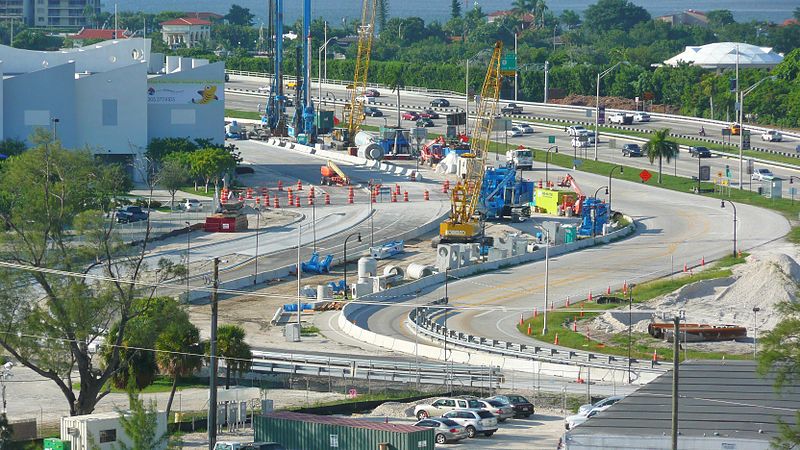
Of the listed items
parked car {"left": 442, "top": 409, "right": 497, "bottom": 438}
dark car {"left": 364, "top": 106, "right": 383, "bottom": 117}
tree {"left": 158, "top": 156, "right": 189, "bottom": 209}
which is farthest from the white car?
parked car {"left": 442, "top": 409, "right": 497, "bottom": 438}

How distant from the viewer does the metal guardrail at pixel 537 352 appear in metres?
68.2

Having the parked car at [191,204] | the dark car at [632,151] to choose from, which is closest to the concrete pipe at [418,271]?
the parked car at [191,204]

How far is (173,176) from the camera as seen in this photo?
11269 cm

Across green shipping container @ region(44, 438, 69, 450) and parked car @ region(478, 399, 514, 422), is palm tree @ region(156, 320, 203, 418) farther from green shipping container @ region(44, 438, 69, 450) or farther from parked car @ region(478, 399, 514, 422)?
parked car @ region(478, 399, 514, 422)

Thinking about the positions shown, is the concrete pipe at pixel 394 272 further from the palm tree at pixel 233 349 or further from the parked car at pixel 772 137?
the parked car at pixel 772 137

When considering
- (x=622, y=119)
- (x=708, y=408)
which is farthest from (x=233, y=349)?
(x=622, y=119)

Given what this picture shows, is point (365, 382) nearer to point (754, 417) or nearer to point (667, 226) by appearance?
point (754, 417)

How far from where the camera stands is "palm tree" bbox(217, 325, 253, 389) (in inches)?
2267

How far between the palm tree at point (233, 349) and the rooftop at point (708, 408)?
1286 cm

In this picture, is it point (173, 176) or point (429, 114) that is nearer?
point (173, 176)

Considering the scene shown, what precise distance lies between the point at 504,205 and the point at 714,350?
131 feet

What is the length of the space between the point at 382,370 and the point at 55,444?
1834cm

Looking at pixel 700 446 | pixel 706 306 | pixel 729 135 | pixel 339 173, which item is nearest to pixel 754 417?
pixel 700 446

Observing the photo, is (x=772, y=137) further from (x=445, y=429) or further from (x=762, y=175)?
(x=445, y=429)
